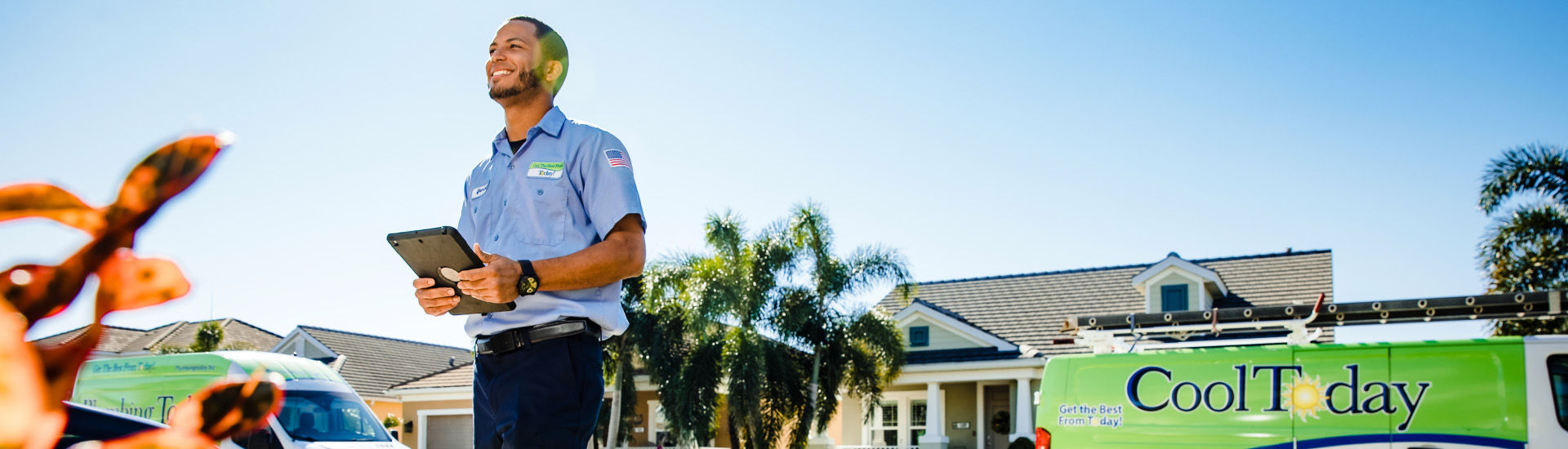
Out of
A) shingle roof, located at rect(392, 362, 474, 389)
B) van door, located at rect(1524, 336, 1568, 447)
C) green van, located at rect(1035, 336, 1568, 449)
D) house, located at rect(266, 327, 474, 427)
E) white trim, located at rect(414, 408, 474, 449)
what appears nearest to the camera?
van door, located at rect(1524, 336, 1568, 447)

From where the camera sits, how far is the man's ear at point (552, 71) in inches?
106

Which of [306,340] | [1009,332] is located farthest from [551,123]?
[306,340]

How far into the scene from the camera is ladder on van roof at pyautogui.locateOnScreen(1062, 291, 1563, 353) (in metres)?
8.88

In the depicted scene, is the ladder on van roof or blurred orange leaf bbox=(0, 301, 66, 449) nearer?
blurred orange leaf bbox=(0, 301, 66, 449)

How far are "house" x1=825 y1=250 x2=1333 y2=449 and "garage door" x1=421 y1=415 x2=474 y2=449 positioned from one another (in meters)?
10.4

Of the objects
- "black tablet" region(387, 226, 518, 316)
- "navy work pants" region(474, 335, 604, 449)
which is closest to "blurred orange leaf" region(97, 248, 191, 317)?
"black tablet" region(387, 226, 518, 316)

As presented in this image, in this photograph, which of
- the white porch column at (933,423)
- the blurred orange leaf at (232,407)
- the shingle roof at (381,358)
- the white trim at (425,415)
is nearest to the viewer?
the blurred orange leaf at (232,407)

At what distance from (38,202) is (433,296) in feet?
6.04

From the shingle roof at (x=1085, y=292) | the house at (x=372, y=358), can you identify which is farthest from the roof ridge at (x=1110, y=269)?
the house at (x=372, y=358)

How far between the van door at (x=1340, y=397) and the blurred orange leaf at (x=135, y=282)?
8.66 meters

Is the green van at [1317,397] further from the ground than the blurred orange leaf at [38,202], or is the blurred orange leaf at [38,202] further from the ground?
the blurred orange leaf at [38,202]

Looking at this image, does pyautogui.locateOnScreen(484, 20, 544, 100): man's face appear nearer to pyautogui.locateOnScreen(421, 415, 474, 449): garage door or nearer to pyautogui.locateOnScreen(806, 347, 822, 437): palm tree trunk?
pyautogui.locateOnScreen(806, 347, 822, 437): palm tree trunk

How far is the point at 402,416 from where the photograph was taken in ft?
105

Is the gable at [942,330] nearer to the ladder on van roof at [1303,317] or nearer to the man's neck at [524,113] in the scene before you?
the ladder on van roof at [1303,317]
